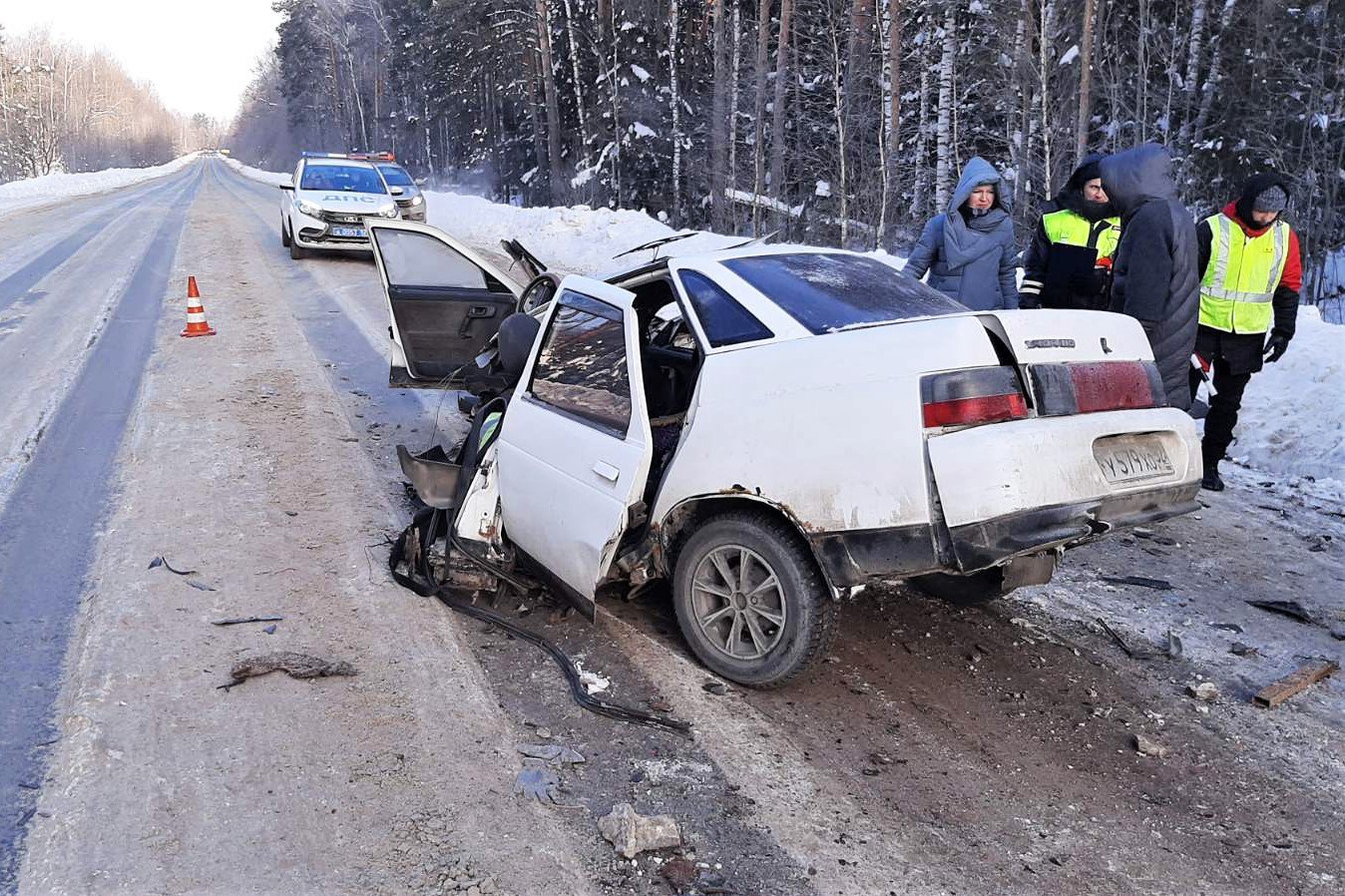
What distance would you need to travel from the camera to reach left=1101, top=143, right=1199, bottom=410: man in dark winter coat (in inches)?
199

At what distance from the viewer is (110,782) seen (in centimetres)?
306

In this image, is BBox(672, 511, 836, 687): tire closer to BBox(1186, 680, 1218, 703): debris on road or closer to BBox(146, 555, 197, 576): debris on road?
BBox(1186, 680, 1218, 703): debris on road

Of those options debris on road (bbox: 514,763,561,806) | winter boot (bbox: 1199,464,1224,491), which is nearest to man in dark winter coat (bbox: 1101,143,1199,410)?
winter boot (bbox: 1199,464,1224,491)

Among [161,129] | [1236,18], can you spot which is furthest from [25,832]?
[161,129]

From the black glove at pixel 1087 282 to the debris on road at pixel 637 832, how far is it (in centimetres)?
458

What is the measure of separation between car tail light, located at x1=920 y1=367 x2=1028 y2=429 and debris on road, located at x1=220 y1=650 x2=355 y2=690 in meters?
2.42

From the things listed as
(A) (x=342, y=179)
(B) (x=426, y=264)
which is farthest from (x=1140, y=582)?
(A) (x=342, y=179)

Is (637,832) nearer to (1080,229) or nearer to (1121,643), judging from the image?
(1121,643)

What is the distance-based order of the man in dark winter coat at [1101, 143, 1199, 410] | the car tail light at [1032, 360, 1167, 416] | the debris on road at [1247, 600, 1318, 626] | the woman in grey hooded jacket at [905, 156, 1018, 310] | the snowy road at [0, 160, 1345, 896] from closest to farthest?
the snowy road at [0, 160, 1345, 896] < the car tail light at [1032, 360, 1167, 416] < the debris on road at [1247, 600, 1318, 626] < the man in dark winter coat at [1101, 143, 1199, 410] < the woman in grey hooded jacket at [905, 156, 1018, 310]

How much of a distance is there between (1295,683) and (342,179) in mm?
16828

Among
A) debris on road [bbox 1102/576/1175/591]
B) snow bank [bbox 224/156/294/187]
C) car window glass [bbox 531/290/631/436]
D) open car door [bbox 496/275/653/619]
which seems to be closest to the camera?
open car door [bbox 496/275/653/619]

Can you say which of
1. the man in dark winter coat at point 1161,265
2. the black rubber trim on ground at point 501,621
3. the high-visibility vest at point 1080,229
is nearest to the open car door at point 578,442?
the black rubber trim on ground at point 501,621

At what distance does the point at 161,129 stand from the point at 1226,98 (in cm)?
18835

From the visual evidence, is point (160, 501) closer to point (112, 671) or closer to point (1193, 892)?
point (112, 671)
